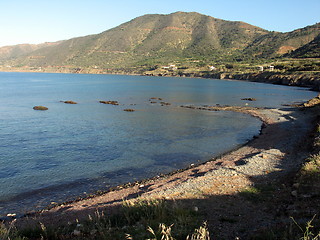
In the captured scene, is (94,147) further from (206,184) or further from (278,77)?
(278,77)

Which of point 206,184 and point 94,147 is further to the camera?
point 94,147

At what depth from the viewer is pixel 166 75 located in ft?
561

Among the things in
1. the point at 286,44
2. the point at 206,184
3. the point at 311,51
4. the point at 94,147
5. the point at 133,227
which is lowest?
the point at 94,147

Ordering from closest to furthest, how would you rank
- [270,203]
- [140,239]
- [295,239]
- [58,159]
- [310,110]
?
[295,239] → [140,239] → [270,203] → [58,159] → [310,110]

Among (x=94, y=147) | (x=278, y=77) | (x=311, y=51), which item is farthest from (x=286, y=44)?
(x=94, y=147)

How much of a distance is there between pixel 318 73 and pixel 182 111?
226 feet

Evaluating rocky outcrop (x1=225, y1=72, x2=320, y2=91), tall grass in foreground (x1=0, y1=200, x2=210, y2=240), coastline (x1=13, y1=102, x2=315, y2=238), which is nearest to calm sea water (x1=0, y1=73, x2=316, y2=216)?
coastline (x1=13, y1=102, x2=315, y2=238)

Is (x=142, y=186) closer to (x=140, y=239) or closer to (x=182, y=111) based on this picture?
(x=140, y=239)

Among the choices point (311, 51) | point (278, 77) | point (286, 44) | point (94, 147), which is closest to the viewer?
point (94, 147)

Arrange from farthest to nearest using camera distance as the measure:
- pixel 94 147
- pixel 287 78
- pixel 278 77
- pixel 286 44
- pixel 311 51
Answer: pixel 286 44, pixel 311 51, pixel 278 77, pixel 287 78, pixel 94 147

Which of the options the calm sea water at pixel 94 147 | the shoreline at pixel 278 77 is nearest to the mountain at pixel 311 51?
the shoreline at pixel 278 77

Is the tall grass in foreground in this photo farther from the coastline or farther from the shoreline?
the shoreline

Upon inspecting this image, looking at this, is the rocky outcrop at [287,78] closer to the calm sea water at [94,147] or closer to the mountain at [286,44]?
the mountain at [286,44]

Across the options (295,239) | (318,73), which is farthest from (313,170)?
(318,73)
